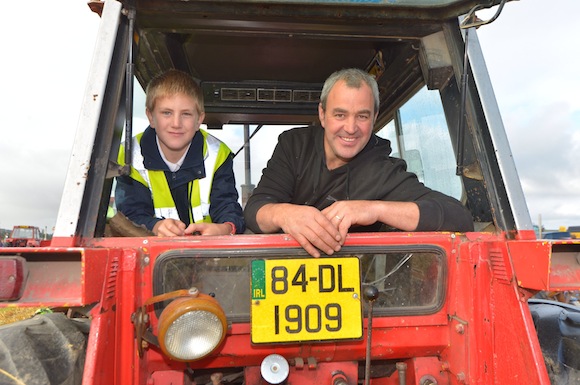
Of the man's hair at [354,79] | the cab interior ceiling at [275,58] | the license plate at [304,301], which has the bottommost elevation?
the license plate at [304,301]

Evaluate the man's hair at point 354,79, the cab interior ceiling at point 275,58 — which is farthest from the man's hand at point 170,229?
the man's hair at point 354,79

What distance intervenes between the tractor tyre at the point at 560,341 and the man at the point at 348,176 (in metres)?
0.49

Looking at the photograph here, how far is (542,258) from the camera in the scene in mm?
1408

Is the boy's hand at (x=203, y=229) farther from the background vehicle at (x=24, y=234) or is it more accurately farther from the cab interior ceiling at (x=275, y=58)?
the background vehicle at (x=24, y=234)

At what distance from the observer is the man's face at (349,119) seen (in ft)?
7.64

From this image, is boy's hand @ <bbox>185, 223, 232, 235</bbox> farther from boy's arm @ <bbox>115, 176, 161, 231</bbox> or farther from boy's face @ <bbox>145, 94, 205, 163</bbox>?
boy's face @ <bbox>145, 94, 205, 163</bbox>

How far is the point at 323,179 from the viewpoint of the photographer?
7.93ft

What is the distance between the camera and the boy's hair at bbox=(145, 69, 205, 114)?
242cm

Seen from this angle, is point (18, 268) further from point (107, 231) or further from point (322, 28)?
point (322, 28)

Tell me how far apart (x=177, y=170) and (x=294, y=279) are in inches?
42.4

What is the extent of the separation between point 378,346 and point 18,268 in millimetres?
1261

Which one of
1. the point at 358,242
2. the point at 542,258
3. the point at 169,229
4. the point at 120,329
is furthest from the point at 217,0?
Result: the point at 542,258

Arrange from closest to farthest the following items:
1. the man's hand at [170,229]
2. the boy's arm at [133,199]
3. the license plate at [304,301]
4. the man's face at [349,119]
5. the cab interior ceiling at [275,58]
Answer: the license plate at [304,301] → the man's hand at [170,229] → the cab interior ceiling at [275,58] → the boy's arm at [133,199] → the man's face at [349,119]

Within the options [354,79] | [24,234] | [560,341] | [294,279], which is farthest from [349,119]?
[24,234]
